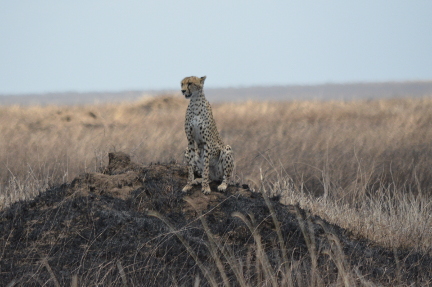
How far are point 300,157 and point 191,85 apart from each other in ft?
20.0

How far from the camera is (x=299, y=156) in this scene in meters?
11.7

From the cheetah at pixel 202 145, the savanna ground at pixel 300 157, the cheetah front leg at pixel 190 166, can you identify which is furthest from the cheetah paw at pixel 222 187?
the savanna ground at pixel 300 157

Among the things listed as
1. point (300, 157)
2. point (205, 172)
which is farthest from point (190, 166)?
point (300, 157)

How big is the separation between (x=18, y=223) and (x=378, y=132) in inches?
392

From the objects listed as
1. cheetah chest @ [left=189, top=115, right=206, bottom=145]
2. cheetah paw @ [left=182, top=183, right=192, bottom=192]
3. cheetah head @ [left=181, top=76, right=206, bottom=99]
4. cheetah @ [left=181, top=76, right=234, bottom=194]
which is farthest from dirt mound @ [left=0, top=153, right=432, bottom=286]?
cheetah head @ [left=181, top=76, right=206, bottom=99]

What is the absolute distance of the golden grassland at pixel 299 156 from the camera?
24.9 ft

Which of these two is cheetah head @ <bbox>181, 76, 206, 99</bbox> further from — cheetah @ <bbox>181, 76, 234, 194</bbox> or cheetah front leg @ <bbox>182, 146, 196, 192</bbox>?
cheetah front leg @ <bbox>182, 146, 196, 192</bbox>

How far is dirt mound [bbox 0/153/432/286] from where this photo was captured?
5.00 meters

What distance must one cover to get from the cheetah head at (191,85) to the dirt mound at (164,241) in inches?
39.3

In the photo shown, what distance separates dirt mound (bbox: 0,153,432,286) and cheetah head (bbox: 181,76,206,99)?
999 mm

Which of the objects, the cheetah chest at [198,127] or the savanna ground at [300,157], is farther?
the savanna ground at [300,157]

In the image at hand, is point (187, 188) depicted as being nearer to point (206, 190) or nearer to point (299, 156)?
point (206, 190)

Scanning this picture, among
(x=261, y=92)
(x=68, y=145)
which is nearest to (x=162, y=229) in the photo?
(x=68, y=145)

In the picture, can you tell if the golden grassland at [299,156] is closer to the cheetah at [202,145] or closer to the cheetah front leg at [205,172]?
the cheetah at [202,145]
